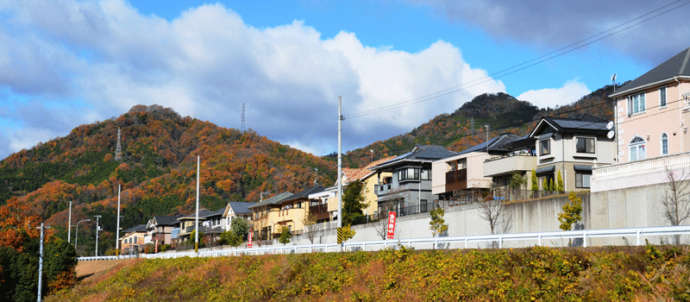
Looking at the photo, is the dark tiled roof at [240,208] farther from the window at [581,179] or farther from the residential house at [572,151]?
the window at [581,179]

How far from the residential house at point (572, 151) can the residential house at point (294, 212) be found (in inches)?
1407

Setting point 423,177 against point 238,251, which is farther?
point 423,177

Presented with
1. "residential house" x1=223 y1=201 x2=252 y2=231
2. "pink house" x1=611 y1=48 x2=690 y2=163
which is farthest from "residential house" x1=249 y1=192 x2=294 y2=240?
"pink house" x1=611 y1=48 x2=690 y2=163

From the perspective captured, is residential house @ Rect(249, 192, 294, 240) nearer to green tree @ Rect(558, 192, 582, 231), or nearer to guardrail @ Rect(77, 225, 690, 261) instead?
guardrail @ Rect(77, 225, 690, 261)

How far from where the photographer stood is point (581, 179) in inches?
1709

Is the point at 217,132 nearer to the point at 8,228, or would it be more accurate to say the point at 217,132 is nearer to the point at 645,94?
the point at 8,228

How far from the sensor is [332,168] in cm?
13875

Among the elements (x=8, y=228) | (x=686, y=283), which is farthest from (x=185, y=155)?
(x=686, y=283)

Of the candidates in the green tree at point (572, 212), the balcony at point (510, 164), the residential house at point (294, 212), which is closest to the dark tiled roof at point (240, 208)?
the residential house at point (294, 212)

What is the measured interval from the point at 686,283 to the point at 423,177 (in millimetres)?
45025

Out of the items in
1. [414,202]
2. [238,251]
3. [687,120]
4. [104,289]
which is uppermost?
[687,120]

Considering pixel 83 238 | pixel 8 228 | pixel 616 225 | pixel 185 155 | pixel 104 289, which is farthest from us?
pixel 185 155

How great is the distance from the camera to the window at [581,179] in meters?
43.2

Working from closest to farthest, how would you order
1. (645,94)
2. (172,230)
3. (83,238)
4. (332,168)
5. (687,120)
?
(687,120)
(645,94)
(172,230)
(83,238)
(332,168)
